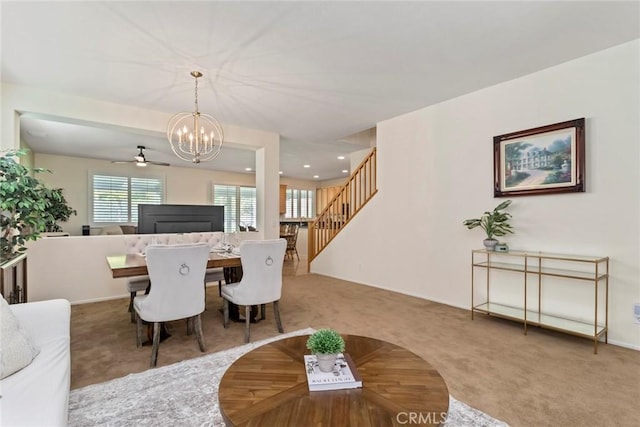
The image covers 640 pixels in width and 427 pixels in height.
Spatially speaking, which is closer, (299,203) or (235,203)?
(235,203)

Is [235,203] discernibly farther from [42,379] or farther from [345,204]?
[42,379]

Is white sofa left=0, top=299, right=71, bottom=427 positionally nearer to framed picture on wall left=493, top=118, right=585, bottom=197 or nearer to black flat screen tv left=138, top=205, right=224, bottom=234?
black flat screen tv left=138, top=205, right=224, bottom=234

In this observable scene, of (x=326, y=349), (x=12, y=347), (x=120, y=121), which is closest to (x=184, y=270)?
(x=12, y=347)

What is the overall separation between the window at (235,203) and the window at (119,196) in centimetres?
175

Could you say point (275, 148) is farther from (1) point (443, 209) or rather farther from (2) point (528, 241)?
(2) point (528, 241)

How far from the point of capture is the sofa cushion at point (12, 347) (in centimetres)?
127

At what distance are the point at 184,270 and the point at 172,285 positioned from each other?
140 millimetres

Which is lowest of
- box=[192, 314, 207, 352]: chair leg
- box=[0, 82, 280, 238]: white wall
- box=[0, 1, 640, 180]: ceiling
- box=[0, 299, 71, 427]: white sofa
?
box=[192, 314, 207, 352]: chair leg

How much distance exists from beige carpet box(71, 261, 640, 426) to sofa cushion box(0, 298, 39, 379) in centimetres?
78

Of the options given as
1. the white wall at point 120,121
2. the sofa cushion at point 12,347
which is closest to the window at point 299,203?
the white wall at point 120,121

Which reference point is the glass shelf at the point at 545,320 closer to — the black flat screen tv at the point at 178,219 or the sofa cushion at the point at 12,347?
the sofa cushion at the point at 12,347

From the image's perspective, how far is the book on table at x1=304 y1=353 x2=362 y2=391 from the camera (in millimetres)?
1213

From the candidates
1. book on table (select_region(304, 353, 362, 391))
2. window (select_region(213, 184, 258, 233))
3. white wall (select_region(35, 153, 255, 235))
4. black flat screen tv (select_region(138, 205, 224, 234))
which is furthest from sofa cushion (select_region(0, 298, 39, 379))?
window (select_region(213, 184, 258, 233))

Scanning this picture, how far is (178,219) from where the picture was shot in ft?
15.0
